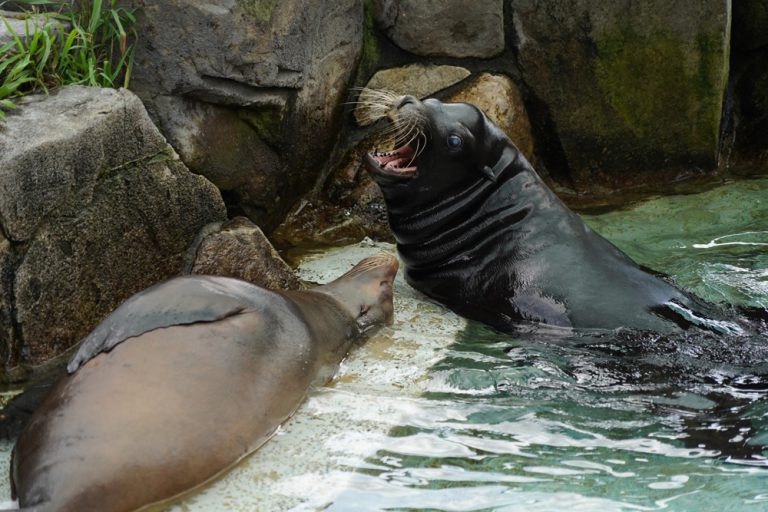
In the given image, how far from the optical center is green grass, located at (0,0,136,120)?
180 inches

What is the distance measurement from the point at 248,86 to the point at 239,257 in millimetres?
1112

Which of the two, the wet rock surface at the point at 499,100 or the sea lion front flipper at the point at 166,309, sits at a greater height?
the wet rock surface at the point at 499,100

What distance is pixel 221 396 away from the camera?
332 centimetres

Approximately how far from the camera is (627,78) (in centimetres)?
677

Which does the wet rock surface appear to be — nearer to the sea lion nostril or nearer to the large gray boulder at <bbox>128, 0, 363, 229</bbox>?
the large gray boulder at <bbox>128, 0, 363, 229</bbox>

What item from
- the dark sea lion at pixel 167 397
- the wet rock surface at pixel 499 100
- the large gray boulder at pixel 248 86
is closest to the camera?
the dark sea lion at pixel 167 397

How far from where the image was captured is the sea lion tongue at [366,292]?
4.68m

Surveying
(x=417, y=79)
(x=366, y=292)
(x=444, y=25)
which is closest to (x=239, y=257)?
(x=366, y=292)

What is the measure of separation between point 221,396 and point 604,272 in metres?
2.26

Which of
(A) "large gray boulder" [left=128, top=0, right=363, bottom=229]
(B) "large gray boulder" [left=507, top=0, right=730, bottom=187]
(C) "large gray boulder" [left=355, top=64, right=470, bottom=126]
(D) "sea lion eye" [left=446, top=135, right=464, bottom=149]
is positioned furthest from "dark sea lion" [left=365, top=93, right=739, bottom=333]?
(B) "large gray boulder" [left=507, top=0, right=730, bottom=187]

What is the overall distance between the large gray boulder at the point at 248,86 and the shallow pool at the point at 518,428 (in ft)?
4.37

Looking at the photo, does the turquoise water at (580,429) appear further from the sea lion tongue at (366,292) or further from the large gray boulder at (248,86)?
the large gray boulder at (248,86)

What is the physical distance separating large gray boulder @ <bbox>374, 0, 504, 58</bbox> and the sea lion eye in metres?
1.63

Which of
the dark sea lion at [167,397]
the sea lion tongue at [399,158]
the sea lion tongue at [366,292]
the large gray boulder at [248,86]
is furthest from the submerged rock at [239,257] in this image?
the dark sea lion at [167,397]
